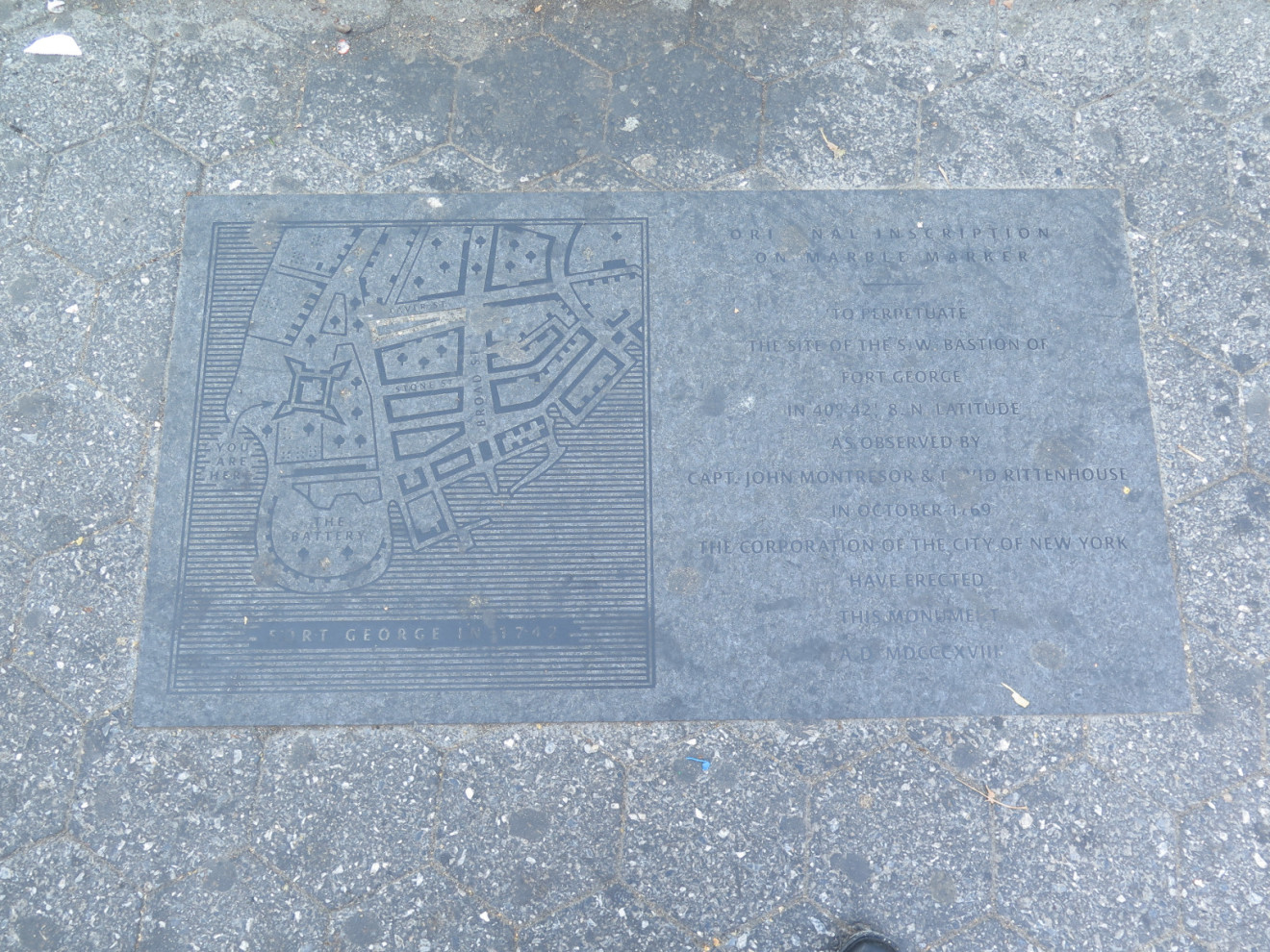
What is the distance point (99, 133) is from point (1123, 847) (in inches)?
141

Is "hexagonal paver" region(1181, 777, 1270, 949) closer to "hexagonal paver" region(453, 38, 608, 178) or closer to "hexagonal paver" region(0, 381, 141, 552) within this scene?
"hexagonal paver" region(453, 38, 608, 178)

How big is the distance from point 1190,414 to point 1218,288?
16.3 inches

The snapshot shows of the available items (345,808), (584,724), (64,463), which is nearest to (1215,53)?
(584,724)

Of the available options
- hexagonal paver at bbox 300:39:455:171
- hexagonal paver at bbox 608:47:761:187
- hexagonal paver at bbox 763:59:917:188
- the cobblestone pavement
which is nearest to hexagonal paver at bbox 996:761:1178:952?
the cobblestone pavement

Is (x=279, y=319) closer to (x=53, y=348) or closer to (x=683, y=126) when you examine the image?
(x=53, y=348)

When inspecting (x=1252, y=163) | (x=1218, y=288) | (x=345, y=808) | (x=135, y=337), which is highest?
(x=1252, y=163)

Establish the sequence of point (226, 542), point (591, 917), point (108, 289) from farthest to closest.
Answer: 1. point (108, 289)
2. point (226, 542)
3. point (591, 917)

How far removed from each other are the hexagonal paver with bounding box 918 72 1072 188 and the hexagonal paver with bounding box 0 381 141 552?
252 cm

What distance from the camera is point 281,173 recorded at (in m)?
2.40

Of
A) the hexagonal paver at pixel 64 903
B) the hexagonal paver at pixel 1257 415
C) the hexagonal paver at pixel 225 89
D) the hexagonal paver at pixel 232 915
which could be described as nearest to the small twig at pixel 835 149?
the hexagonal paver at pixel 1257 415

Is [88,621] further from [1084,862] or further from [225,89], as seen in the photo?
[1084,862]

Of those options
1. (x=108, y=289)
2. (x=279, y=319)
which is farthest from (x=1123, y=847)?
(x=108, y=289)

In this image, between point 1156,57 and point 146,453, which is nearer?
point 146,453

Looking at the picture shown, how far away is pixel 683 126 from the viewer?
7.98 ft
